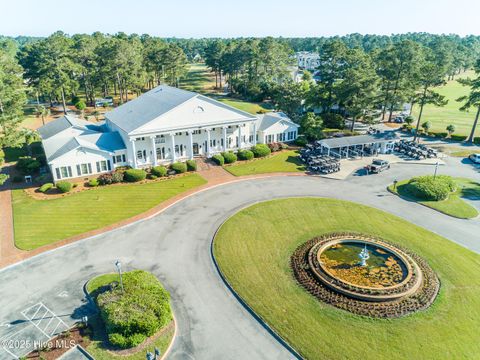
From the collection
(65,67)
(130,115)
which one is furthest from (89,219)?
(65,67)

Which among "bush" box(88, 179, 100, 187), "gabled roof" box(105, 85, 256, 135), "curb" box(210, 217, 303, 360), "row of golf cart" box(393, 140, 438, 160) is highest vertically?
"gabled roof" box(105, 85, 256, 135)

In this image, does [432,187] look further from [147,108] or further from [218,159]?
[147,108]

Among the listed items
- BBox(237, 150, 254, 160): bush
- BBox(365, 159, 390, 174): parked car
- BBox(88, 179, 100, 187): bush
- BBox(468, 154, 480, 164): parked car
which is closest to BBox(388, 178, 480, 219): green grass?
BBox(365, 159, 390, 174): parked car

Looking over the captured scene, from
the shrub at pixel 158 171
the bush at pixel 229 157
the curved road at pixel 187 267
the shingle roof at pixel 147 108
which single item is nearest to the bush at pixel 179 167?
the shrub at pixel 158 171

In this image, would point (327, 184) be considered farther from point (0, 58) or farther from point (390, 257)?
point (0, 58)

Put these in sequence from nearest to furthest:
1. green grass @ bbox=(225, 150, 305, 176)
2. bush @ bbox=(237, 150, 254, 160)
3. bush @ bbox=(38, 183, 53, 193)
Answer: bush @ bbox=(38, 183, 53, 193)
green grass @ bbox=(225, 150, 305, 176)
bush @ bbox=(237, 150, 254, 160)

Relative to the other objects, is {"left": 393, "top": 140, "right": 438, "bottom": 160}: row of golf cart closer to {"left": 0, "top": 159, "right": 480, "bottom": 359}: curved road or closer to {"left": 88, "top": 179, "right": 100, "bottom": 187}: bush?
{"left": 0, "top": 159, "right": 480, "bottom": 359}: curved road

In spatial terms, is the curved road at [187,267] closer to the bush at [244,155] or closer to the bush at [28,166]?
the bush at [244,155]

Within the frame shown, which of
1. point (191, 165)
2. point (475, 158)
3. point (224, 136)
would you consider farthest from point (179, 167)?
point (475, 158)
